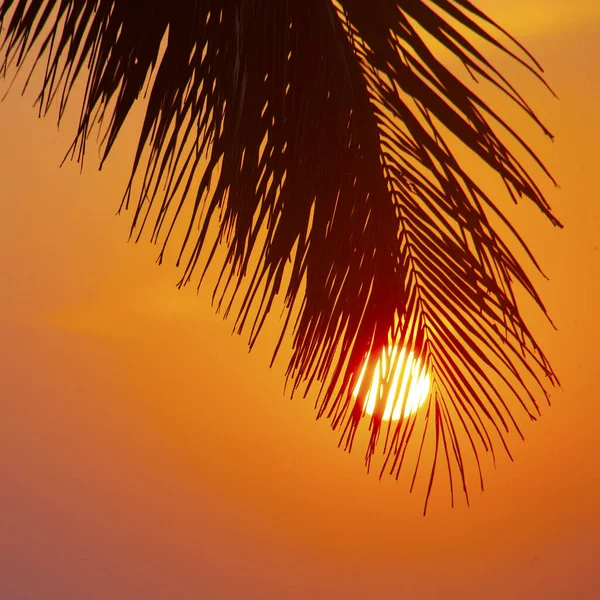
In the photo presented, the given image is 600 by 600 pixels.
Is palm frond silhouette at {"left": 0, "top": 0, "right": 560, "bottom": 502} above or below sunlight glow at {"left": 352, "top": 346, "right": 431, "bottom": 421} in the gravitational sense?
above

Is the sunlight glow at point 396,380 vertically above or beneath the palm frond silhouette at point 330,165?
beneath

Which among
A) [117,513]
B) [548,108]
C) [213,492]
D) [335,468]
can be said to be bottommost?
[117,513]

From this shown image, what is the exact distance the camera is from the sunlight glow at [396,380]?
Result: 0.27 meters

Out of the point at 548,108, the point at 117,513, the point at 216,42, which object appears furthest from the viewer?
the point at 117,513

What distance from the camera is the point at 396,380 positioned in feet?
0.94

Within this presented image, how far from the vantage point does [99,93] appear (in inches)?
10.7

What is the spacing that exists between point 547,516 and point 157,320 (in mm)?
1468

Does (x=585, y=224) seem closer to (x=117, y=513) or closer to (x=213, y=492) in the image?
(x=213, y=492)

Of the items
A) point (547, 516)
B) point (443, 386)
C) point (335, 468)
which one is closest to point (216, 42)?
point (443, 386)

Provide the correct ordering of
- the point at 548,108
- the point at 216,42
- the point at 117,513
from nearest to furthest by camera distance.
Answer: the point at 216,42 → the point at 548,108 → the point at 117,513

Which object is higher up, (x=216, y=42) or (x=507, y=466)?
(x=507, y=466)

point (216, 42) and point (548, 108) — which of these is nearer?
point (216, 42)

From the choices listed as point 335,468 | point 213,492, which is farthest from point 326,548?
point 213,492

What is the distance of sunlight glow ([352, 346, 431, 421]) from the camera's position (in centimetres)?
27
